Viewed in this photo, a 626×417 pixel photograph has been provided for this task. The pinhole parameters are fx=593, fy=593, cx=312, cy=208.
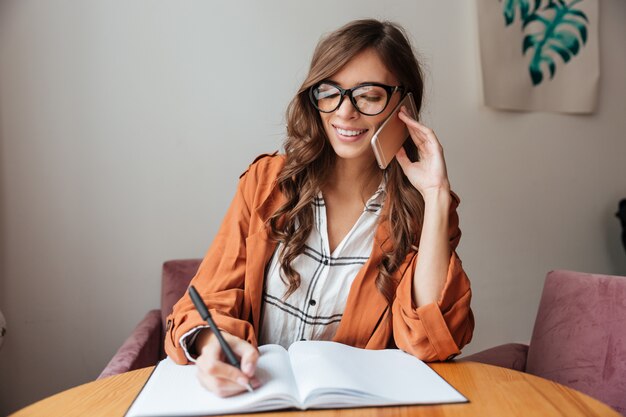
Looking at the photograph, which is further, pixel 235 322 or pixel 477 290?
pixel 477 290

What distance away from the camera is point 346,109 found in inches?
53.1

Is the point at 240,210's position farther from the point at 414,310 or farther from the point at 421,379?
the point at 421,379

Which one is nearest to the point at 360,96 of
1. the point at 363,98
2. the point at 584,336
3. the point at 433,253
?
the point at 363,98

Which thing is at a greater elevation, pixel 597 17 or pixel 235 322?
pixel 597 17

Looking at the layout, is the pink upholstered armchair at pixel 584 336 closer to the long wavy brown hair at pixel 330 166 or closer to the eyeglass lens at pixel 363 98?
the long wavy brown hair at pixel 330 166

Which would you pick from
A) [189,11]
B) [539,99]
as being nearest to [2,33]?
[189,11]

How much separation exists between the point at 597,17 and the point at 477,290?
4.43ft

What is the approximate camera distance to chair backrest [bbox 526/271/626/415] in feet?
4.79

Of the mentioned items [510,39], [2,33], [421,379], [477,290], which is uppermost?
[2,33]

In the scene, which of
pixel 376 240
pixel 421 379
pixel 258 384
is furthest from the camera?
pixel 376 240

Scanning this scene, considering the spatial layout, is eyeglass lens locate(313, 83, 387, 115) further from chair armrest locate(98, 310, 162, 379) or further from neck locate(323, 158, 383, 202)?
chair armrest locate(98, 310, 162, 379)

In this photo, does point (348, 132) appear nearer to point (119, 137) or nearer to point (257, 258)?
point (257, 258)

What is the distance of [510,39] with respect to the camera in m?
2.53

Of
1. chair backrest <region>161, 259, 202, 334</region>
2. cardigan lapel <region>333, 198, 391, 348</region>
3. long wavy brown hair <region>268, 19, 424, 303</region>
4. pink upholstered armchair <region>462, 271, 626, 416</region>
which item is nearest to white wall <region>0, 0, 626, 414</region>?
chair backrest <region>161, 259, 202, 334</region>
